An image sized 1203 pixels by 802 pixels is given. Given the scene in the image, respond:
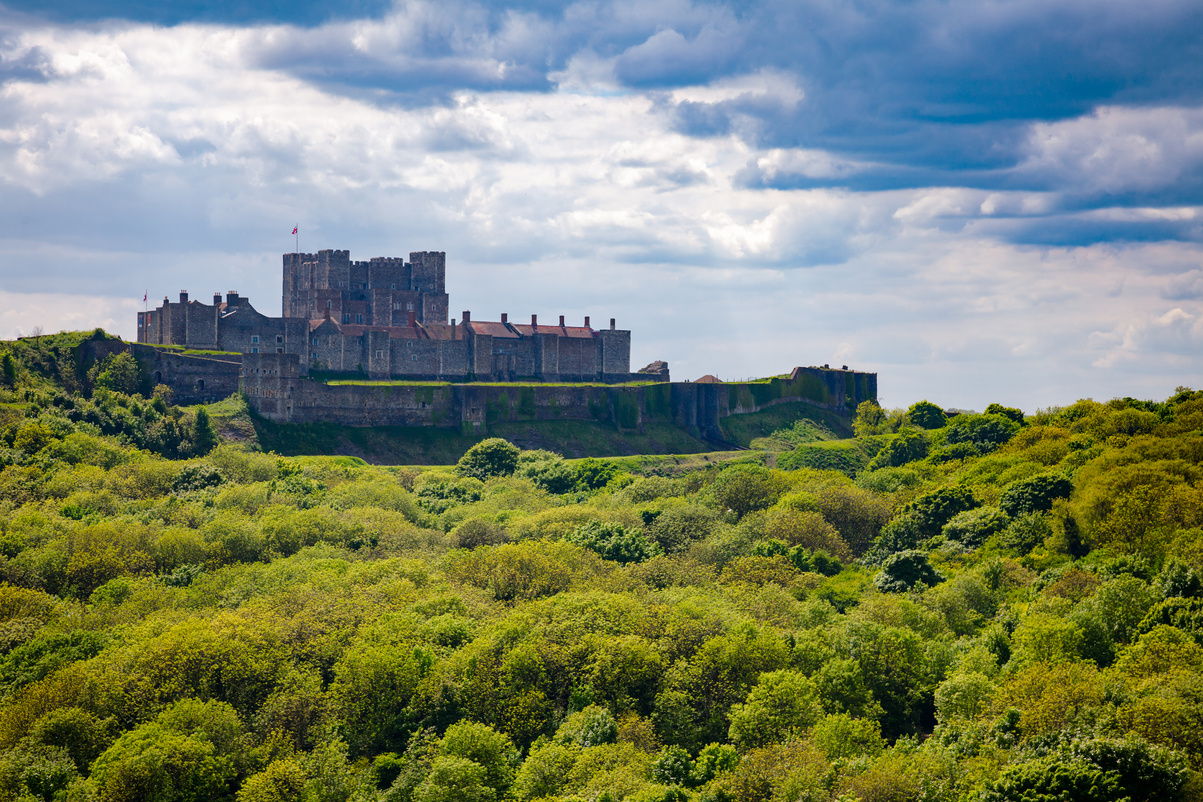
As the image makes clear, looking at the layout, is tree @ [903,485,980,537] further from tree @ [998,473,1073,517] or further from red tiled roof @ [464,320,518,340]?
red tiled roof @ [464,320,518,340]

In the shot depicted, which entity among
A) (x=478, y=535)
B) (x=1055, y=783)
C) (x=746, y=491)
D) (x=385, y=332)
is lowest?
(x=1055, y=783)

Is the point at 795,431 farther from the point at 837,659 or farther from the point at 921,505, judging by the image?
the point at 837,659

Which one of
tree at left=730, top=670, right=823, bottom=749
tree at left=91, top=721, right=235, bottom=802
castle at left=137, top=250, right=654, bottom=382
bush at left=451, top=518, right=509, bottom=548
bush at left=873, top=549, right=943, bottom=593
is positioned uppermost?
castle at left=137, top=250, right=654, bottom=382

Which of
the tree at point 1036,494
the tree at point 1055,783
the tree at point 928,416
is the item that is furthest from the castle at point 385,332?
the tree at point 1055,783

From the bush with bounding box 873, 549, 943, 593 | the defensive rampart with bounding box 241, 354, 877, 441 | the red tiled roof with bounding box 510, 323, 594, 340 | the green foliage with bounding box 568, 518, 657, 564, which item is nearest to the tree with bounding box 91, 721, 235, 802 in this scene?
the green foliage with bounding box 568, 518, 657, 564

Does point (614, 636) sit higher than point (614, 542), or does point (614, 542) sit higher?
point (614, 542)

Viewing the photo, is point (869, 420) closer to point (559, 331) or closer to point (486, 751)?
point (559, 331)

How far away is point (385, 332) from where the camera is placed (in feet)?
276

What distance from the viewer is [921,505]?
2053 inches

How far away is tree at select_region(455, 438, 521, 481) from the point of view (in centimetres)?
6888

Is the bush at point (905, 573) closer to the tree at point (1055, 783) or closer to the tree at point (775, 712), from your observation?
the tree at point (775, 712)

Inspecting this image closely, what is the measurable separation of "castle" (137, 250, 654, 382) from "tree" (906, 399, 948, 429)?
923 inches

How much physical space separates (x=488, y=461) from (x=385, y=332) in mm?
19497

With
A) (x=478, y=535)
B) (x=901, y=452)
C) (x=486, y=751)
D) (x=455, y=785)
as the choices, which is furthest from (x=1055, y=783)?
(x=901, y=452)
